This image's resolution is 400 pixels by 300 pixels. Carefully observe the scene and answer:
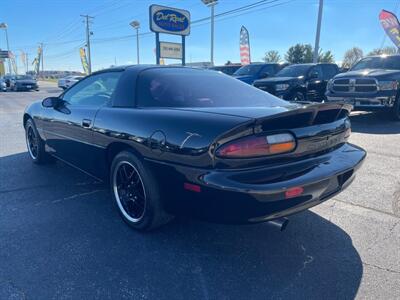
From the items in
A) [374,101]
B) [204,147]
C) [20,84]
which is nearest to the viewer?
[204,147]

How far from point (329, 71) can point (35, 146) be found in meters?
10.1

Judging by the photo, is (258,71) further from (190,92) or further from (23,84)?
(23,84)

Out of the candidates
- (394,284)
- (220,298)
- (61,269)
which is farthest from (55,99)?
(394,284)

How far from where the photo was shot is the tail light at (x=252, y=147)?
6.68 ft

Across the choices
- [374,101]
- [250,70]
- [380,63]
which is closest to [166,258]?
[374,101]

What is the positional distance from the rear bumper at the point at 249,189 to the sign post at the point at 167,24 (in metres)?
11.7

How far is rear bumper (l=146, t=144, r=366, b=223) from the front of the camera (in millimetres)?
1994

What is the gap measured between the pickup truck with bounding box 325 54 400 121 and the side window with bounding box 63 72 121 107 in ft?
19.0

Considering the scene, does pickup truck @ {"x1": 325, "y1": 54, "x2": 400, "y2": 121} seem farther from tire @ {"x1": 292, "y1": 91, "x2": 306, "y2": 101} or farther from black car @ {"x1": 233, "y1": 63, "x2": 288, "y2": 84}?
black car @ {"x1": 233, "y1": 63, "x2": 288, "y2": 84}

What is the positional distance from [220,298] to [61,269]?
1.15 meters

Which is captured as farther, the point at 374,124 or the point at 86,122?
the point at 374,124

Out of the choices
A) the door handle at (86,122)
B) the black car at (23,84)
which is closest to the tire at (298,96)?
the door handle at (86,122)

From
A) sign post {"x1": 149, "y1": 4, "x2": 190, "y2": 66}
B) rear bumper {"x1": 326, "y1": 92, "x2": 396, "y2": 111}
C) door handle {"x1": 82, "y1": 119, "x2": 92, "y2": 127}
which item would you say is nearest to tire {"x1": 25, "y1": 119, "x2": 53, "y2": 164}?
door handle {"x1": 82, "y1": 119, "x2": 92, "y2": 127}

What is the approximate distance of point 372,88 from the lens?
309 inches
